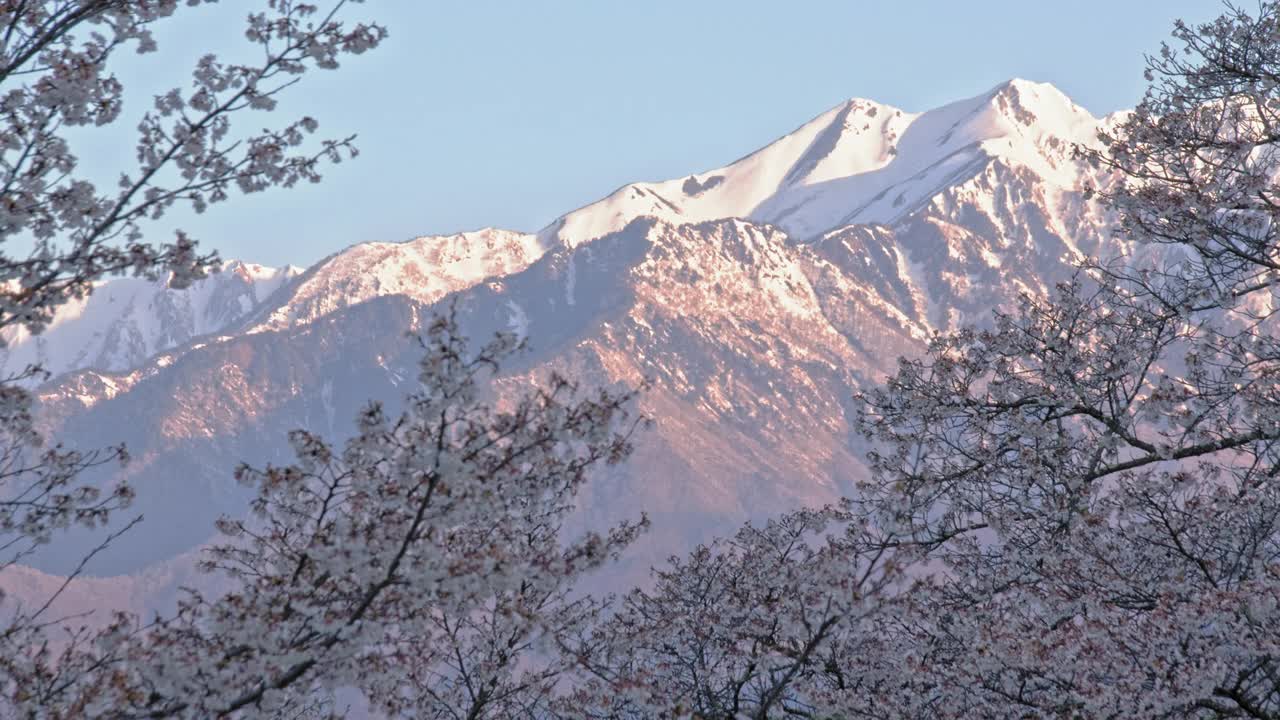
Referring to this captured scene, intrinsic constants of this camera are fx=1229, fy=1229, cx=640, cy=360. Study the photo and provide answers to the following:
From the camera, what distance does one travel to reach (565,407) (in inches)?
289

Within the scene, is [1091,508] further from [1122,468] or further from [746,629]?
[746,629]

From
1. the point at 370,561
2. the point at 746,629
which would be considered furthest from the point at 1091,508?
the point at 370,561

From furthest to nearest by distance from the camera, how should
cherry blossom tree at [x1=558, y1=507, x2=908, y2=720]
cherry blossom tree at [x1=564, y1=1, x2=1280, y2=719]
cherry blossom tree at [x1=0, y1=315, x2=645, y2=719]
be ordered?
cherry blossom tree at [x1=564, y1=1, x2=1280, y2=719] → cherry blossom tree at [x1=558, y1=507, x2=908, y2=720] → cherry blossom tree at [x1=0, y1=315, x2=645, y2=719]

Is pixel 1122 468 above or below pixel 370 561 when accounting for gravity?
below

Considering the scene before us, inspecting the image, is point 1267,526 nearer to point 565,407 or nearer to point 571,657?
point 571,657

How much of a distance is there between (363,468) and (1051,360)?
10.2 metres

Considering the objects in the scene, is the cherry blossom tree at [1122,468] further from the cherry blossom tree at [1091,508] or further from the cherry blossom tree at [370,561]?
the cherry blossom tree at [370,561]

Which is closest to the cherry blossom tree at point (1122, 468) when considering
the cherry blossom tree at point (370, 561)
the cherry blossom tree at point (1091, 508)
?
the cherry blossom tree at point (1091, 508)

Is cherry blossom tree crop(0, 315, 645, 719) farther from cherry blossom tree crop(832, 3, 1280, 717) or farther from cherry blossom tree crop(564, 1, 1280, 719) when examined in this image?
cherry blossom tree crop(832, 3, 1280, 717)

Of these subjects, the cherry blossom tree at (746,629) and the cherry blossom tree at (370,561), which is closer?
the cherry blossom tree at (370,561)

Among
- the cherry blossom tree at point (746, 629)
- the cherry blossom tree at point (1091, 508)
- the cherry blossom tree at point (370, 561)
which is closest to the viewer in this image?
the cherry blossom tree at point (370, 561)

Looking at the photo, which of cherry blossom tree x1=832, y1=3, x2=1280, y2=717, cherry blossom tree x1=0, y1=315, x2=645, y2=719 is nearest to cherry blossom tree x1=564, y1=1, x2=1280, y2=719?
cherry blossom tree x1=832, y1=3, x2=1280, y2=717

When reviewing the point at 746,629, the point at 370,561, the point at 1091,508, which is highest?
the point at 370,561

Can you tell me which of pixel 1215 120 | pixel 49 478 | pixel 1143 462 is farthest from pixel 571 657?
pixel 1215 120
